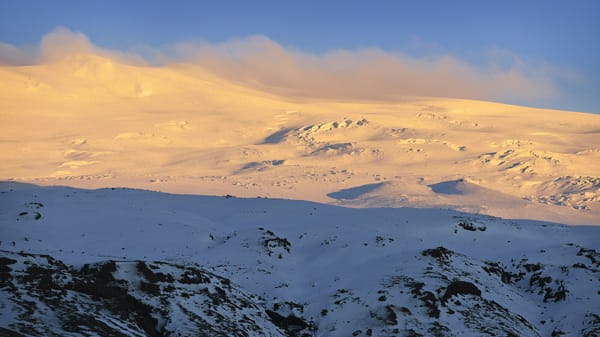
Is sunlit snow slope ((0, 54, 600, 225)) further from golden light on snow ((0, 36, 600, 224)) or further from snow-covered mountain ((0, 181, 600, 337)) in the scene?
snow-covered mountain ((0, 181, 600, 337))

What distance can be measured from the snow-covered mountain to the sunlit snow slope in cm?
6377

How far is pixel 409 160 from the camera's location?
13538 cm

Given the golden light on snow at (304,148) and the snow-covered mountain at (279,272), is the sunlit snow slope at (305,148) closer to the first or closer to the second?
the golden light on snow at (304,148)

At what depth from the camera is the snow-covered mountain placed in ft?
64.3

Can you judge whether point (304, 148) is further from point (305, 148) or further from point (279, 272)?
point (279, 272)

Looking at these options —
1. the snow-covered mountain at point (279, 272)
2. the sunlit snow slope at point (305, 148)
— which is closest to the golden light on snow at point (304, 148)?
the sunlit snow slope at point (305, 148)

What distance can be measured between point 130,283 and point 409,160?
386 feet

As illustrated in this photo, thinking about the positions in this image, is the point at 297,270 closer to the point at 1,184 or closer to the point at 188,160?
the point at 1,184

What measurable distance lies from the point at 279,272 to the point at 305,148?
116 meters

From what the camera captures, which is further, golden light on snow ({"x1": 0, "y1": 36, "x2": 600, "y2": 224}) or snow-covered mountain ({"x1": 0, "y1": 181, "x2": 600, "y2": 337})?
golden light on snow ({"x1": 0, "y1": 36, "x2": 600, "y2": 224})

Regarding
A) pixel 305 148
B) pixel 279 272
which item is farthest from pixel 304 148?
pixel 279 272

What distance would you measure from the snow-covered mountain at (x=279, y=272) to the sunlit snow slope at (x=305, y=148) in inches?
2511

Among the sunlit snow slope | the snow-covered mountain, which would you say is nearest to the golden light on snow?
the sunlit snow slope

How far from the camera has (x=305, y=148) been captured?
145 meters
